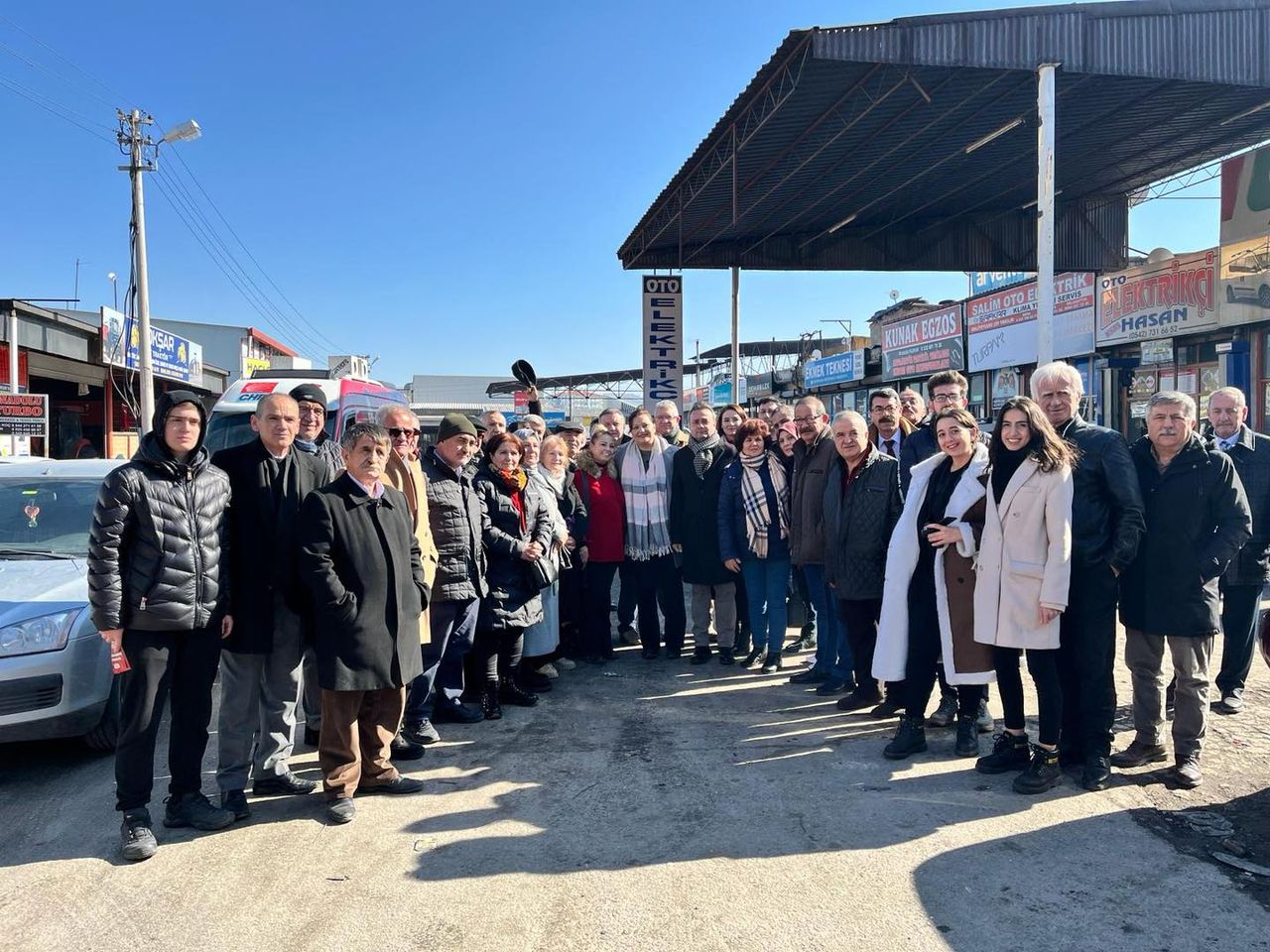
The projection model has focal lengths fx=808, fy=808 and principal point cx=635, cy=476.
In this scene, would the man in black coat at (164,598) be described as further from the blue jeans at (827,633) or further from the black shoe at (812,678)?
the blue jeans at (827,633)

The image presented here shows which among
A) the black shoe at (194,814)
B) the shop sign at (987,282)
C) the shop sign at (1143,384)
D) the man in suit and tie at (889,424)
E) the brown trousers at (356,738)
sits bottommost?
the black shoe at (194,814)

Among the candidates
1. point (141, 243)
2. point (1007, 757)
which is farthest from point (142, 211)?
point (1007, 757)

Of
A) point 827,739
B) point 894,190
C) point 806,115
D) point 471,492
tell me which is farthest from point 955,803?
point 894,190

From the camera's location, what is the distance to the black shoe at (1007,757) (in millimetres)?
4246

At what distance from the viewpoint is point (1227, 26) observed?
936 centimetres

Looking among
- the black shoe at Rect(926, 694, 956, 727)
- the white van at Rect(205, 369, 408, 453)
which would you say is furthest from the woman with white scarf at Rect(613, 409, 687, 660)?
the white van at Rect(205, 369, 408, 453)

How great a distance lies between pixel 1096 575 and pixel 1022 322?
1510cm

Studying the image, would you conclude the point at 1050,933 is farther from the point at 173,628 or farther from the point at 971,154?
the point at 971,154

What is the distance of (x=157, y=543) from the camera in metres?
3.54

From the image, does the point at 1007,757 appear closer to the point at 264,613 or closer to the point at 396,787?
the point at 396,787

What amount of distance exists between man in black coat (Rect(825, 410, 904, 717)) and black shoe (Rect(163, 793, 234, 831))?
3.63 metres

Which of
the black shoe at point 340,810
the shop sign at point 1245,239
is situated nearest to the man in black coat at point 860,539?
the black shoe at point 340,810

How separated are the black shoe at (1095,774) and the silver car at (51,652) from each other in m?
5.17

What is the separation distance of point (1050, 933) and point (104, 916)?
11.4 ft
